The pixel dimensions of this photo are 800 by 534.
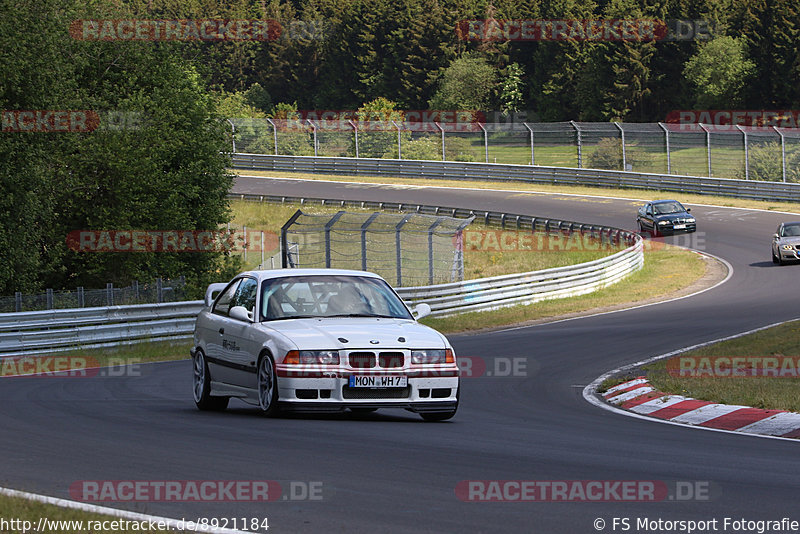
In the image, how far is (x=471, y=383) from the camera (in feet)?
49.1

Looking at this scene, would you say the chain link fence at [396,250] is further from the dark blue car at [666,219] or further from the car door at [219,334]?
the car door at [219,334]

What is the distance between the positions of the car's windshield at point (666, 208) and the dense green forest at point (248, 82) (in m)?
16.4

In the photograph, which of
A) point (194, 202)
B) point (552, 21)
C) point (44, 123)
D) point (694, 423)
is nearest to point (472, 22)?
point (552, 21)

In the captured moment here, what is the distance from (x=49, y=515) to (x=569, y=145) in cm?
5462

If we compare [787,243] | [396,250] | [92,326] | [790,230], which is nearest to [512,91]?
[790,230]

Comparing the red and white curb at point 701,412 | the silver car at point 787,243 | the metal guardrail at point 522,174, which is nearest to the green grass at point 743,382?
the red and white curb at point 701,412

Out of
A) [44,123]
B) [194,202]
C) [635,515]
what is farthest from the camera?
[194,202]

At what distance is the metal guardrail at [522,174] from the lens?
5053cm

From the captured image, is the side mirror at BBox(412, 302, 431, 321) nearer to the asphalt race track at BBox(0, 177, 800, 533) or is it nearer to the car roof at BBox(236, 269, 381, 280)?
the car roof at BBox(236, 269, 381, 280)

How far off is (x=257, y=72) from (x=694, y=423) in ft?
421

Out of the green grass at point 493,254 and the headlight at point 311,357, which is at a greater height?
the headlight at point 311,357

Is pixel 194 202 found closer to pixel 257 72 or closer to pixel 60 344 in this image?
pixel 60 344

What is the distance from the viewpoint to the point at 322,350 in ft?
31.8

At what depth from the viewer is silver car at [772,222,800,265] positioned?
3345 centimetres
